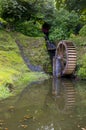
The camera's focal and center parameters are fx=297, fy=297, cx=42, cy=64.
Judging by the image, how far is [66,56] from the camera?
1861 centimetres

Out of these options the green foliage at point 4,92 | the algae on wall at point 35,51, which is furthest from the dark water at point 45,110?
the algae on wall at point 35,51

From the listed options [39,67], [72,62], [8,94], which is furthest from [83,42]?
[8,94]

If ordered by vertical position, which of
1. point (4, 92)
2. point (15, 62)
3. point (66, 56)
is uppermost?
point (4, 92)

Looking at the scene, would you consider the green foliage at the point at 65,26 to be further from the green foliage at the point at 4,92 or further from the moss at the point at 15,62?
the green foliage at the point at 4,92

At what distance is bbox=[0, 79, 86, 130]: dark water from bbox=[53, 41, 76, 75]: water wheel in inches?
175

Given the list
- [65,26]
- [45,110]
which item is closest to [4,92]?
[45,110]

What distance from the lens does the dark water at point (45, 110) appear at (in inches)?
294

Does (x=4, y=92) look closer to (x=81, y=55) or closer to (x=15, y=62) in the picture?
(x=15, y=62)

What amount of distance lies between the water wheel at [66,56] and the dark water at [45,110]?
4.45m

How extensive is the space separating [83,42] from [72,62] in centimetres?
166

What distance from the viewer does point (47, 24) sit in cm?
2489

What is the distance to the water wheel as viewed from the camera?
58.5 ft

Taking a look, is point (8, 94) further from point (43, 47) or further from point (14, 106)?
point (43, 47)

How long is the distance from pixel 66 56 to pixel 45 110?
9.74 metres
